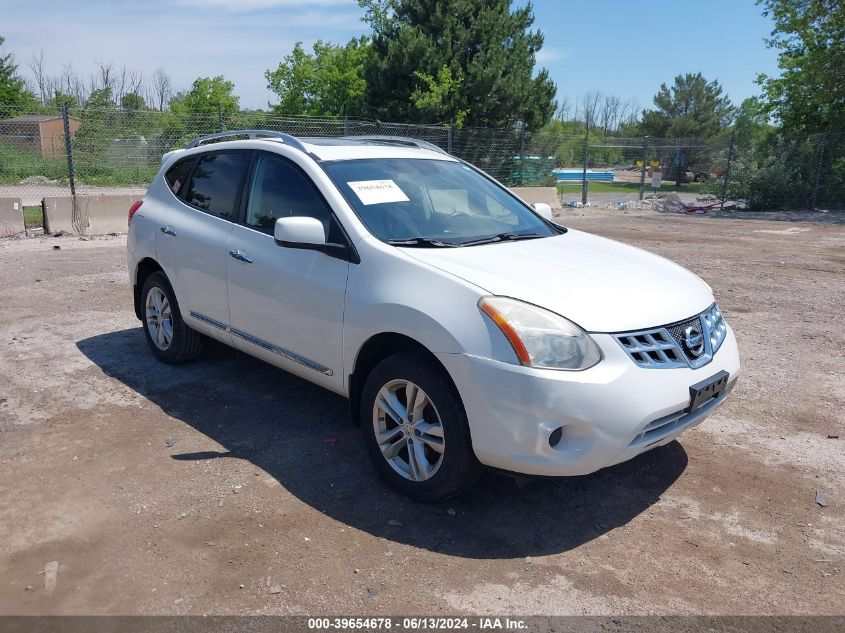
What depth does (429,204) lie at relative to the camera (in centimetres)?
438

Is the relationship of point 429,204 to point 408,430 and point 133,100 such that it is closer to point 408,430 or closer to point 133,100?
point 408,430

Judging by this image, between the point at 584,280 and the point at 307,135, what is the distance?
12.2m

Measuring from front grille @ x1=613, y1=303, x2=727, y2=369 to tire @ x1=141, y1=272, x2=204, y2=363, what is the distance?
354cm

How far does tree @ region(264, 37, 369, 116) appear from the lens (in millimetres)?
31391

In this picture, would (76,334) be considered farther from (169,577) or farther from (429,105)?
(429,105)

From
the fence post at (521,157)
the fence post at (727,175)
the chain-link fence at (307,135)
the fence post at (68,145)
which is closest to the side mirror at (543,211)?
the fence post at (68,145)

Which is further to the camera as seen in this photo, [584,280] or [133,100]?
[133,100]

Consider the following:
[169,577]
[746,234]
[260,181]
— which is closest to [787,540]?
[169,577]

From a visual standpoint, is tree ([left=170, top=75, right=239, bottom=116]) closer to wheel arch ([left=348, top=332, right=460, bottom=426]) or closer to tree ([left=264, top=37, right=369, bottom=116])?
tree ([left=264, top=37, right=369, bottom=116])

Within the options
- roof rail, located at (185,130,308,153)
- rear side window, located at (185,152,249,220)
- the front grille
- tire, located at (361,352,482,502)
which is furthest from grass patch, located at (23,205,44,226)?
the front grille

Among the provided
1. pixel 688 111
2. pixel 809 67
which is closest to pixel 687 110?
pixel 688 111

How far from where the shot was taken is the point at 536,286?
3.42 m

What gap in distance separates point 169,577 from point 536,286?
6.95ft

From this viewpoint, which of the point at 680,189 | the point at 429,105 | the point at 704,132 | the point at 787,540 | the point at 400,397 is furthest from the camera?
the point at 704,132
